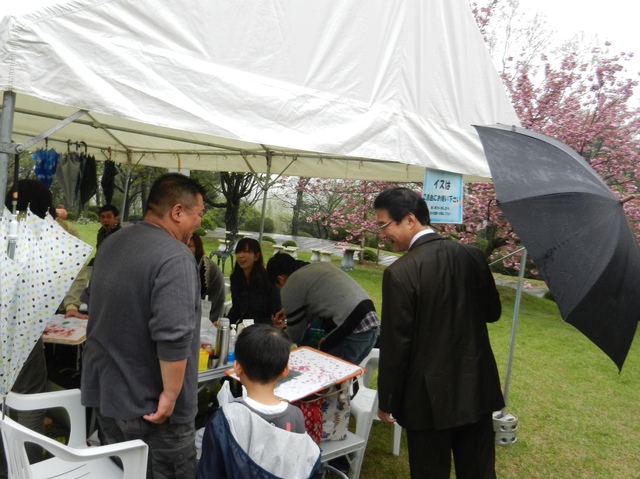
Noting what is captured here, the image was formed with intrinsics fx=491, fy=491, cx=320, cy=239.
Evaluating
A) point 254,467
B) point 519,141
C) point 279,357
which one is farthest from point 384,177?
point 254,467

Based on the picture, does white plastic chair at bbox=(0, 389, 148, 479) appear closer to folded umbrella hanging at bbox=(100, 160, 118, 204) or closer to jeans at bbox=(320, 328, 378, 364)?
jeans at bbox=(320, 328, 378, 364)

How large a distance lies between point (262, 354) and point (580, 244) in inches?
52.1

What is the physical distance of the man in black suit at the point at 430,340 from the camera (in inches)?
85.8

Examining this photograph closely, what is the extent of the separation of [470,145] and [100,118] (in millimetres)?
3352

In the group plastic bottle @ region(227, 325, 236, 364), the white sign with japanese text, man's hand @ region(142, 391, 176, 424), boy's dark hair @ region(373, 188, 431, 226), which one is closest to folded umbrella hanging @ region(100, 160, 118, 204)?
plastic bottle @ region(227, 325, 236, 364)

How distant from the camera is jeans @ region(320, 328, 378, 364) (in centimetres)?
330

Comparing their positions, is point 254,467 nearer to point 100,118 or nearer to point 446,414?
point 446,414

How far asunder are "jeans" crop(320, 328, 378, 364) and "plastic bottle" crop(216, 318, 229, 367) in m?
0.73

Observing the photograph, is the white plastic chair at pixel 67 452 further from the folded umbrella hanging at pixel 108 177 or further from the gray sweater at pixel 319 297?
the folded umbrella hanging at pixel 108 177

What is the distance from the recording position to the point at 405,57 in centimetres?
287

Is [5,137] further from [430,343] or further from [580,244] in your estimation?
[580,244]

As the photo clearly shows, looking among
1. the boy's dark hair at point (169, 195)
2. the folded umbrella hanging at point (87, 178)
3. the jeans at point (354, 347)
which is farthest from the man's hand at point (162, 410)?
the folded umbrella hanging at point (87, 178)

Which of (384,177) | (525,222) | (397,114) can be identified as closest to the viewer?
(525,222)

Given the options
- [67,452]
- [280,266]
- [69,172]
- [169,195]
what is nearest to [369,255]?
[69,172]
